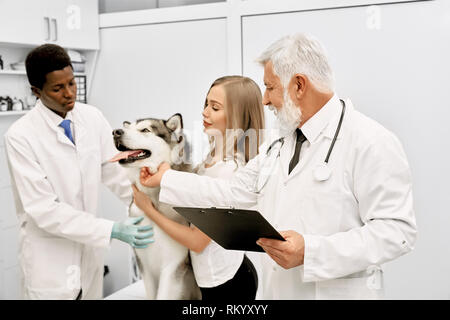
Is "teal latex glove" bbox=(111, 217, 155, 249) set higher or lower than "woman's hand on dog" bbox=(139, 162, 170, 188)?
lower

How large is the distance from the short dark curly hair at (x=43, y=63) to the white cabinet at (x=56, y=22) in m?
0.37

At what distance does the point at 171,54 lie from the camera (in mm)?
1867

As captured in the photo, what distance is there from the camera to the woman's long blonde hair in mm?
1330

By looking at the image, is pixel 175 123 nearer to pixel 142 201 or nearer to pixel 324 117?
pixel 142 201

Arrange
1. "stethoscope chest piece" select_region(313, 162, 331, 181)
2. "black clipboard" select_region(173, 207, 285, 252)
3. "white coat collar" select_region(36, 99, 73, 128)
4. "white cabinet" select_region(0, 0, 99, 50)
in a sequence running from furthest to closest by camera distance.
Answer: "white cabinet" select_region(0, 0, 99, 50), "white coat collar" select_region(36, 99, 73, 128), "stethoscope chest piece" select_region(313, 162, 331, 181), "black clipboard" select_region(173, 207, 285, 252)

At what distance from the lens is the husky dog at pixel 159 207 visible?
4.35 ft

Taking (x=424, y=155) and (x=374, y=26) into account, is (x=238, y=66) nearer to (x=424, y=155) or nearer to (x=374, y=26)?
(x=374, y=26)

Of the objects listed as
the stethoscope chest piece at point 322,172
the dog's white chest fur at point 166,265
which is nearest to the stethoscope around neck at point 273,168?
the stethoscope chest piece at point 322,172

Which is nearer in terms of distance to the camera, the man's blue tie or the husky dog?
the husky dog

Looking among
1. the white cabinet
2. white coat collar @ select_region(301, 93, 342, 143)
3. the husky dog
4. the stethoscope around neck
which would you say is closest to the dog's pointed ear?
the husky dog

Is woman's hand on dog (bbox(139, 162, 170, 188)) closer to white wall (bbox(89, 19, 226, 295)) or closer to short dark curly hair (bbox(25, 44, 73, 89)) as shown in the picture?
short dark curly hair (bbox(25, 44, 73, 89))

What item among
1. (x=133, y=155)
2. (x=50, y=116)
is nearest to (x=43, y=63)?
(x=50, y=116)

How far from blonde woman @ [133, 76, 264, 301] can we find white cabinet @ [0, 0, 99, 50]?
2.39 ft

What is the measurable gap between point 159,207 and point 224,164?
23 centimetres
